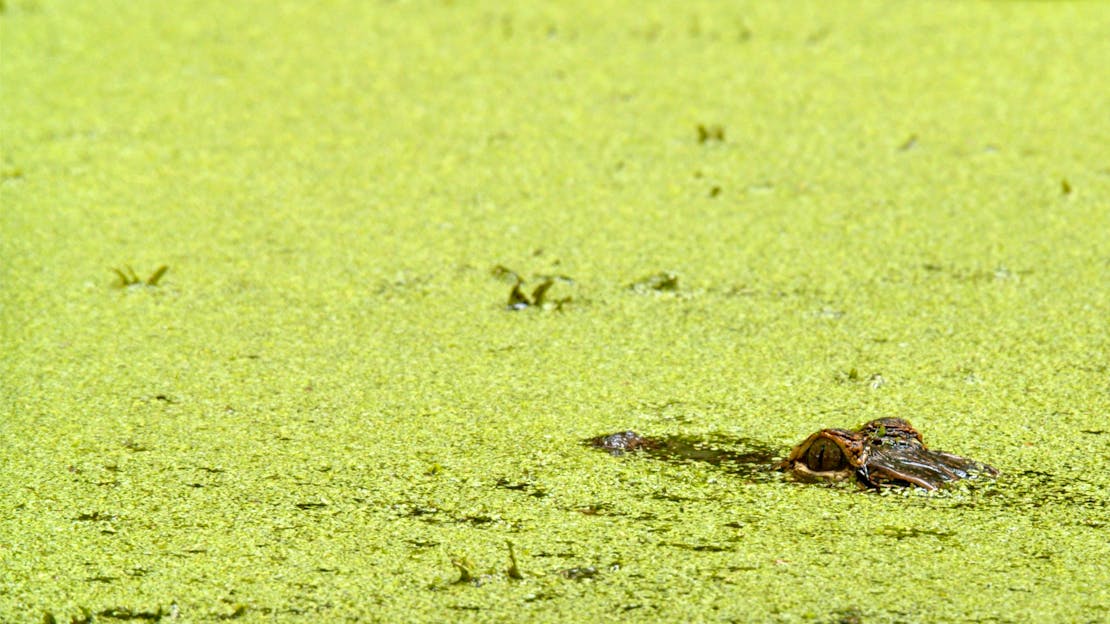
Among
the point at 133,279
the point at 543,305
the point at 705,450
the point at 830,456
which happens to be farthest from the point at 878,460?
the point at 133,279

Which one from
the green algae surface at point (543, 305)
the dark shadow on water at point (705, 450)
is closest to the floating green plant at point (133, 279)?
the green algae surface at point (543, 305)

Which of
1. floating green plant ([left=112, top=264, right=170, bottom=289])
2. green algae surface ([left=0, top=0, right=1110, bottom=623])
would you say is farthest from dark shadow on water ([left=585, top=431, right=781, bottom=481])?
floating green plant ([left=112, top=264, right=170, bottom=289])

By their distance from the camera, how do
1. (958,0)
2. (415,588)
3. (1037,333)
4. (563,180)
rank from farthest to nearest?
1. (958,0)
2. (563,180)
3. (1037,333)
4. (415,588)

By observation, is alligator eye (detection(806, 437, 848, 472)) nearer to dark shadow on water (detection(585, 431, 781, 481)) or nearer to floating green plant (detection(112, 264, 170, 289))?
dark shadow on water (detection(585, 431, 781, 481))

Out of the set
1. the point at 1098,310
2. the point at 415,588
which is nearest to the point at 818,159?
the point at 1098,310

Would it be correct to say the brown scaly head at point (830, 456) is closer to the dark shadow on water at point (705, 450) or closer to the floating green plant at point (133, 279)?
the dark shadow on water at point (705, 450)

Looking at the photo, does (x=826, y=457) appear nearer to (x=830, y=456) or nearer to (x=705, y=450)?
(x=830, y=456)

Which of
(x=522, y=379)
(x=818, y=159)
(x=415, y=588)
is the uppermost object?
(x=818, y=159)

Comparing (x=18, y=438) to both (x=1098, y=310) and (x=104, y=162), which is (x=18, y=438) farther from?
(x=1098, y=310)
